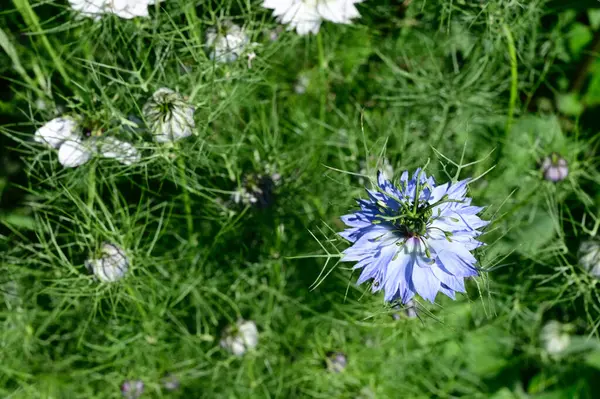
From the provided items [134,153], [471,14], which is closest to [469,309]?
[471,14]

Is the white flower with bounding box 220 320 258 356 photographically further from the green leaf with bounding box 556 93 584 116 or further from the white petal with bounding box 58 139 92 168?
the green leaf with bounding box 556 93 584 116

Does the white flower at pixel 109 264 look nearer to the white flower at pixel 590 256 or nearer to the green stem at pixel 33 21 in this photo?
the green stem at pixel 33 21

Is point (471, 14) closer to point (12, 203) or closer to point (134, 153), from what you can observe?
point (134, 153)

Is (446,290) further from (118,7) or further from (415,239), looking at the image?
(118,7)

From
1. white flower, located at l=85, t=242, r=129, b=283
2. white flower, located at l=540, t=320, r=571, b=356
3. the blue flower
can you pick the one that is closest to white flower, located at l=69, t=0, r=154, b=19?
white flower, located at l=85, t=242, r=129, b=283

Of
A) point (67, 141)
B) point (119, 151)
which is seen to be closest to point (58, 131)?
point (67, 141)

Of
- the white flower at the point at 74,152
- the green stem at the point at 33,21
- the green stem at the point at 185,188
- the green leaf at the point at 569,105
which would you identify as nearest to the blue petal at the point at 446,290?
the green stem at the point at 185,188

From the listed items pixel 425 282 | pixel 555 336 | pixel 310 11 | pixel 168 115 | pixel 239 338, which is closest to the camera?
pixel 425 282
